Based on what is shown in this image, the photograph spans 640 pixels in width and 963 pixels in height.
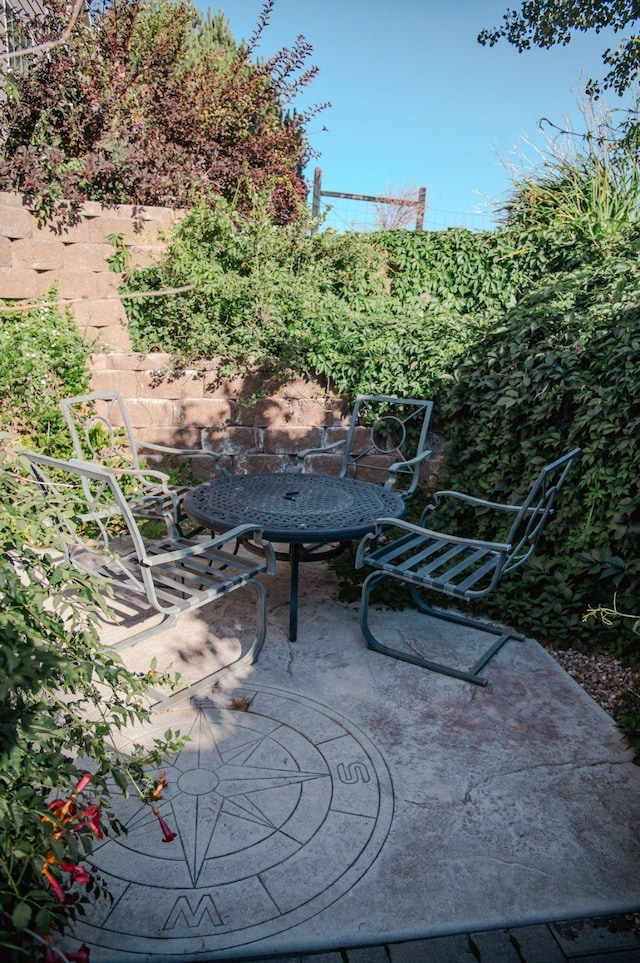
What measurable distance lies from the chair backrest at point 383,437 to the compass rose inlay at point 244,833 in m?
2.24

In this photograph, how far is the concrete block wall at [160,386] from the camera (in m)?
4.83

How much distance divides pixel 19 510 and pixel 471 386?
3.22 m

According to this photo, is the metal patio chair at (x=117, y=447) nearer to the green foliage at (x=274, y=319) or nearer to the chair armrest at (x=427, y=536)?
the green foliage at (x=274, y=319)

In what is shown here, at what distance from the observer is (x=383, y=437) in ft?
15.6

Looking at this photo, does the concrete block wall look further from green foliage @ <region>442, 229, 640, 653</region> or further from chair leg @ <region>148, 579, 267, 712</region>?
chair leg @ <region>148, 579, 267, 712</region>

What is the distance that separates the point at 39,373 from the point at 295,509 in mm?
2437

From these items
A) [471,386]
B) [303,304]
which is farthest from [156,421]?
[471,386]

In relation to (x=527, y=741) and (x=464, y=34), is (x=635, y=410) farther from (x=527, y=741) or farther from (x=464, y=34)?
(x=464, y=34)

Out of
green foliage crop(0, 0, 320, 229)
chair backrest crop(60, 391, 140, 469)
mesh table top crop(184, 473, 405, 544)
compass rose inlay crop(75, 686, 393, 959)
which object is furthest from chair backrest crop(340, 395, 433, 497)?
green foliage crop(0, 0, 320, 229)

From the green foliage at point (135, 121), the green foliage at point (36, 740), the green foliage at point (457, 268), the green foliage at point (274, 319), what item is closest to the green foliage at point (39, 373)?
the green foliage at point (274, 319)

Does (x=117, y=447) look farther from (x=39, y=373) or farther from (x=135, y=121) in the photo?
(x=135, y=121)

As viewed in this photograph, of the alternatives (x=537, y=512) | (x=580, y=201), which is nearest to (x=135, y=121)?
(x=580, y=201)

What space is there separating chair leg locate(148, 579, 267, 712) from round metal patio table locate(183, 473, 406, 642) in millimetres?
255

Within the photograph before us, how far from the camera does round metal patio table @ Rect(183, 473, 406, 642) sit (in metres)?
2.93
